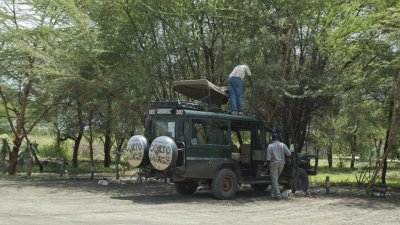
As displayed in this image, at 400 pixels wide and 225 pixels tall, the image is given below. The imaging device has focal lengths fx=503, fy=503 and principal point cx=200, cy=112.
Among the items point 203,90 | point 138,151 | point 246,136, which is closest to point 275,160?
point 246,136

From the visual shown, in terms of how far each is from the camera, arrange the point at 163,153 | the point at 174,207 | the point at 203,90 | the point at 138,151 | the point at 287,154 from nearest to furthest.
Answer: the point at 174,207, the point at 163,153, the point at 138,151, the point at 287,154, the point at 203,90

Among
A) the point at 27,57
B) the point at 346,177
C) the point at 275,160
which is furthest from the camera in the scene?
the point at 346,177

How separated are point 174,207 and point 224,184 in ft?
9.16

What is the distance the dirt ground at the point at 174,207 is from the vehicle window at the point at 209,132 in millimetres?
1742

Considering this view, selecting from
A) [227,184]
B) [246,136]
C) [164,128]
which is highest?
[164,128]

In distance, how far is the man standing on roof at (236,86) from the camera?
52.3ft

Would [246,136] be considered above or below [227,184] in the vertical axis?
above


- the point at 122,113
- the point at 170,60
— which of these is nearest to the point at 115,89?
the point at 170,60

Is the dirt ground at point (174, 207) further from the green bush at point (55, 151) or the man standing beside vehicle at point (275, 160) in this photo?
the green bush at point (55, 151)

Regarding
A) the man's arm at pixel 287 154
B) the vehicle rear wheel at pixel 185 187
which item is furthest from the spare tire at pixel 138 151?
the man's arm at pixel 287 154

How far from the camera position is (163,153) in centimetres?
1363

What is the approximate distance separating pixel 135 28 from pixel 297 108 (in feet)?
24.1

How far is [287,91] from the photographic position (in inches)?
695

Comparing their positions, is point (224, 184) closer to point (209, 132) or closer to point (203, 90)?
point (209, 132)
